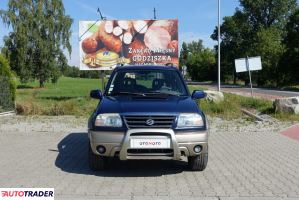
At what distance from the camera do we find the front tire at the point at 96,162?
23.6ft

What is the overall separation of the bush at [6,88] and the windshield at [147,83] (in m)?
9.84

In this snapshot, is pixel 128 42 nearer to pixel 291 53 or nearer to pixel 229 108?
pixel 229 108

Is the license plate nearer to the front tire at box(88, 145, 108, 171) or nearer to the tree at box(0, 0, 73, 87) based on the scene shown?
the front tire at box(88, 145, 108, 171)

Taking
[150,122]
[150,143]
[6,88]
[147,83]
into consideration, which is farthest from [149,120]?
[6,88]

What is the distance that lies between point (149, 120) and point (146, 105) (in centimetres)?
34

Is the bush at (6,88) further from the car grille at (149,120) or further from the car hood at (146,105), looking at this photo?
the car grille at (149,120)

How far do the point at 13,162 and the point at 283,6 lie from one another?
64.2 m

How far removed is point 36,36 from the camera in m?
54.8

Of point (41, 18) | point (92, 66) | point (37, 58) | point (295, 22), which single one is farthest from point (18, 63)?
point (295, 22)

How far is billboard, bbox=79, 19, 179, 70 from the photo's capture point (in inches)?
997

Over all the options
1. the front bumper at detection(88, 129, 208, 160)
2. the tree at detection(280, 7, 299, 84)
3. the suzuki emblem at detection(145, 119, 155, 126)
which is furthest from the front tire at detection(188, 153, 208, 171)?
the tree at detection(280, 7, 299, 84)

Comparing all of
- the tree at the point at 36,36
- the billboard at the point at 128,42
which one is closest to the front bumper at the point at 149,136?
the billboard at the point at 128,42

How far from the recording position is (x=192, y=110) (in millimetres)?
6984

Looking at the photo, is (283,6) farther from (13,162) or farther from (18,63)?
(13,162)
